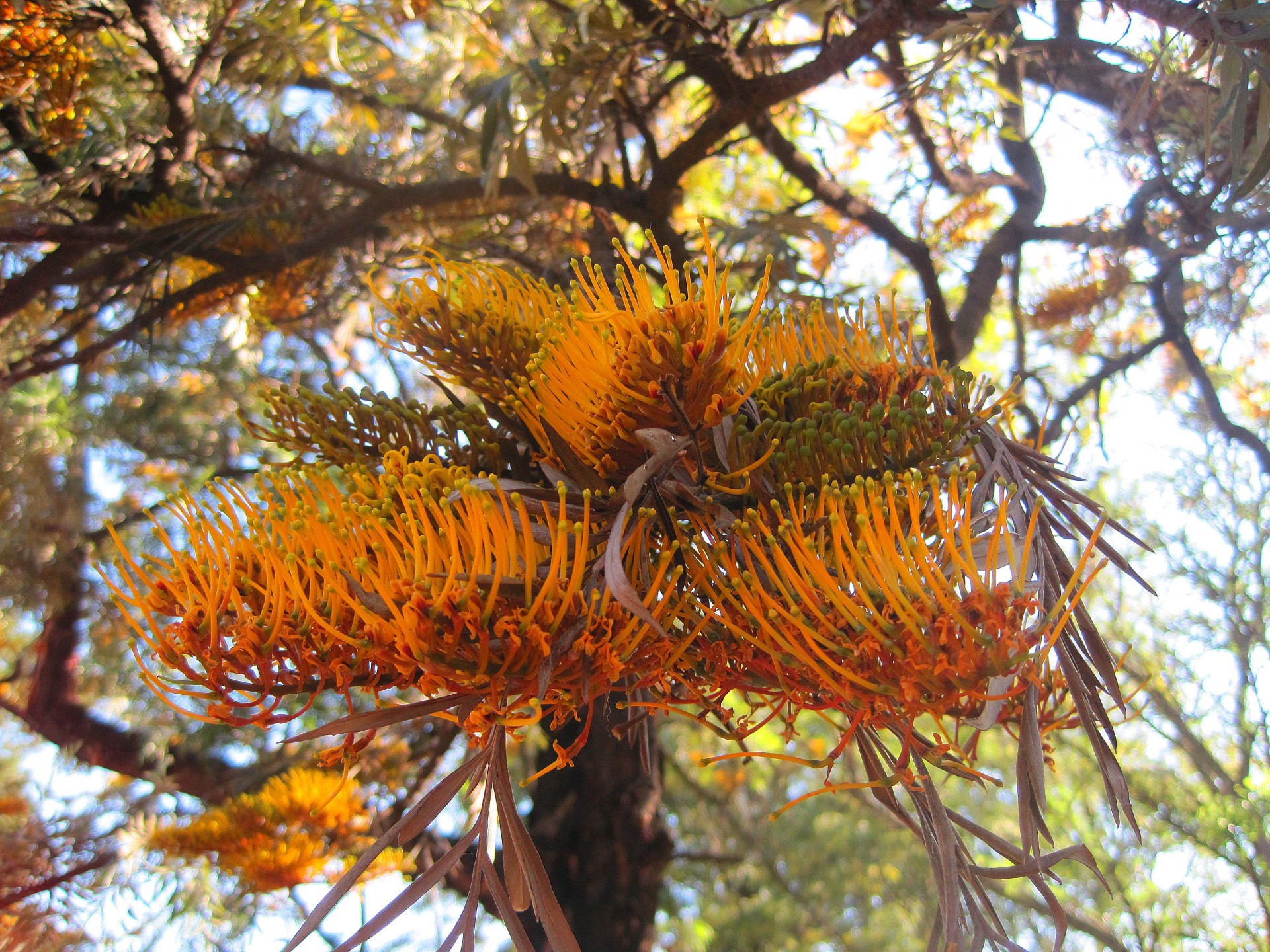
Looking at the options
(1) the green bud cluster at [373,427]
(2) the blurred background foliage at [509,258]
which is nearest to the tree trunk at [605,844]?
(2) the blurred background foliage at [509,258]

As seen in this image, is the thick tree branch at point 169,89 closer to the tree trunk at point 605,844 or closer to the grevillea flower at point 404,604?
the grevillea flower at point 404,604

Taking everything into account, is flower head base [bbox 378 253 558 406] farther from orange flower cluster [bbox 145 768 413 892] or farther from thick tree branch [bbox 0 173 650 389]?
orange flower cluster [bbox 145 768 413 892]

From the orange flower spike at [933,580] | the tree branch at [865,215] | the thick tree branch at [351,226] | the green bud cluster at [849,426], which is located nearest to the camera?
the orange flower spike at [933,580]

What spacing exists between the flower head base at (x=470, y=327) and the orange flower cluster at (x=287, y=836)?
724 millimetres

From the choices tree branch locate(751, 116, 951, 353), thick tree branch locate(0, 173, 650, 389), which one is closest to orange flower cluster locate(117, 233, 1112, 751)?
thick tree branch locate(0, 173, 650, 389)

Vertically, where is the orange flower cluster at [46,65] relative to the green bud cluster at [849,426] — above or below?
above

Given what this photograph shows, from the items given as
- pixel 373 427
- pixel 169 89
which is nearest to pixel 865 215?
pixel 373 427

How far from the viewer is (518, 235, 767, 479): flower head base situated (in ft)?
1.68

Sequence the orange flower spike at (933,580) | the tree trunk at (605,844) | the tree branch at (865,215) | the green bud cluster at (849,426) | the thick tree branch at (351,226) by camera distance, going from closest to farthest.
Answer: the orange flower spike at (933,580) → the green bud cluster at (849,426) → the thick tree branch at (351,226) → the tree branch at (865,215) → the tree trunk at (605,844)

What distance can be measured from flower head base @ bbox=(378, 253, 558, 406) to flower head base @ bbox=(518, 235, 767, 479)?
0.38ft

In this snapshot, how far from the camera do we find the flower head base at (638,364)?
Answer: 1.68 ft

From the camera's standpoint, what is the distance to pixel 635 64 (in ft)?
4.08

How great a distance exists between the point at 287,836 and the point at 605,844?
0.66 m

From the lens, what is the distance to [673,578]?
0.54 meters
